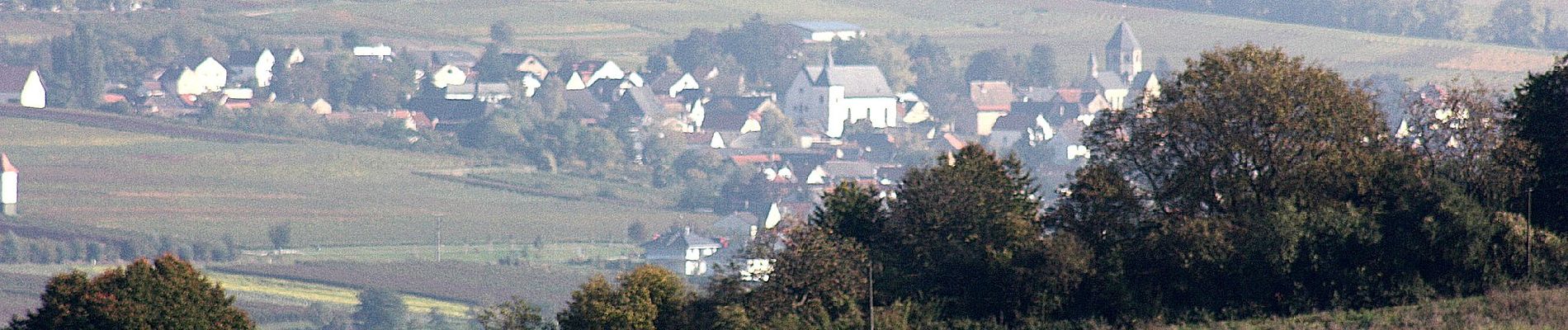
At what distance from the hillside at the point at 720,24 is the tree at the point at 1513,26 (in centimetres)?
532

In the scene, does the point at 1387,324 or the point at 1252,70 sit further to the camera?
the point at 1252,70

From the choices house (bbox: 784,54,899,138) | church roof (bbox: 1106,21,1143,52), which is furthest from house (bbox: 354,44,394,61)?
church roof (bbox: 1106,21,1143,52)

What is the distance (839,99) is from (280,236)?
248 feet

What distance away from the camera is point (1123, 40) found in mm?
181125

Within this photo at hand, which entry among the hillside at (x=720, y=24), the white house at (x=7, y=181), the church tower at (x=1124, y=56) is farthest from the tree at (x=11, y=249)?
the church tower at (x=1124, y=56)

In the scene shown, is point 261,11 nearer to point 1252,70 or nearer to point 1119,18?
point 1119,18

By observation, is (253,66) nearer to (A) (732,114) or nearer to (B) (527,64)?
(B) (527,64)

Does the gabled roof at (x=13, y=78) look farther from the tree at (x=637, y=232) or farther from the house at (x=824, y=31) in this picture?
the tree at (x=637, y=232)

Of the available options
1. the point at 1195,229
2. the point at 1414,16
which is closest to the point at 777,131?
the point at 1414,16

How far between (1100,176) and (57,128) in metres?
97.0

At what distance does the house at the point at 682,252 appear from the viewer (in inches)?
3629

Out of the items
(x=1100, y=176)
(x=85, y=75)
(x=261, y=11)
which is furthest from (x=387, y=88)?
(x=1100, y=176)

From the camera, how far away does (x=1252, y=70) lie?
103ft

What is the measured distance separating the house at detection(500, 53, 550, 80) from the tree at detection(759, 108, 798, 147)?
19.2 metres
